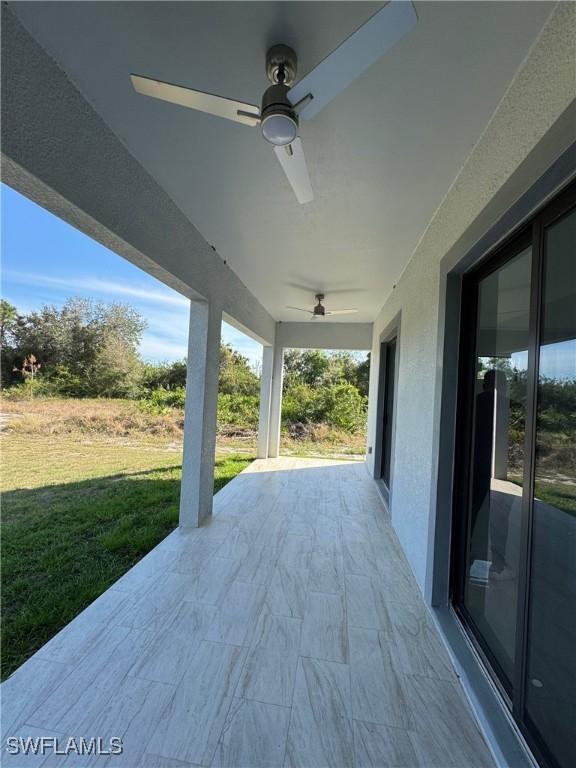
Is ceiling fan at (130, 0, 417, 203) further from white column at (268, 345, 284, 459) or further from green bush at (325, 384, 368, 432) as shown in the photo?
green bush at (325, 384, 368, 432)

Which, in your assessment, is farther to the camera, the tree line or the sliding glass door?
the tree line

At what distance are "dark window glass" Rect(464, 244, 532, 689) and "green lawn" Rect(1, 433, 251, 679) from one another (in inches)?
90.9

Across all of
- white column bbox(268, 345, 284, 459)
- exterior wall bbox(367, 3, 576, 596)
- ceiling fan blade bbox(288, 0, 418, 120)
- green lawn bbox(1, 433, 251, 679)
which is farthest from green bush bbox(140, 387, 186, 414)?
ceiling fan blade bbox(288, 0, 418, 120)

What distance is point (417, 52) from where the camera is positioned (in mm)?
1187

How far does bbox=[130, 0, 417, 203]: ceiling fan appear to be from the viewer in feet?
3.24

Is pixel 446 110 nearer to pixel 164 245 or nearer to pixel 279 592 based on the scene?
pixel 164 245

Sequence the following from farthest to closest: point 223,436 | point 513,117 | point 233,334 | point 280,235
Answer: point 233,334 → point 223,436 → point 280,235 → point 513,117

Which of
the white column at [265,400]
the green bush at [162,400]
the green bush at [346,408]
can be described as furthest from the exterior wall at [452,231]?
the green bush at [162,400]

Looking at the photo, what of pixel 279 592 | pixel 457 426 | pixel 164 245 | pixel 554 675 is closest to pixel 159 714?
pixel 279 592

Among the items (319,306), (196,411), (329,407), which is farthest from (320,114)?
(329,407)

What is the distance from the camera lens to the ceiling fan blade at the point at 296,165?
140 centimetres

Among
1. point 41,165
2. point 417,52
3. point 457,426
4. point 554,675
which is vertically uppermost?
point 417,52

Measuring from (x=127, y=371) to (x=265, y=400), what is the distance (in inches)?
147

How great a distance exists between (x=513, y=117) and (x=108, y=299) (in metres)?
8.63
